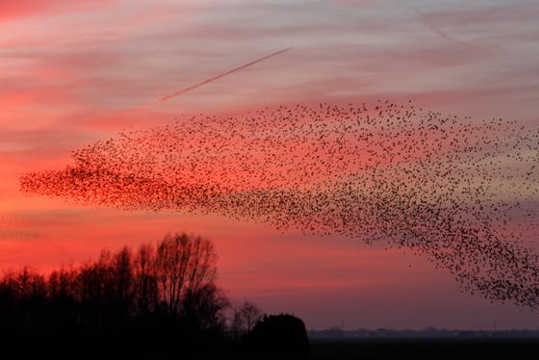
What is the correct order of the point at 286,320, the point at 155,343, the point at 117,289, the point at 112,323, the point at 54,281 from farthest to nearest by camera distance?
the point at 54,281
the point at 117,289
the point at 112,323
the point at 286,320
the point at 155,343

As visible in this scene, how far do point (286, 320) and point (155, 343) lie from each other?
599 inches

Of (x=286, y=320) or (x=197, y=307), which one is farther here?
(x=197, y=307)

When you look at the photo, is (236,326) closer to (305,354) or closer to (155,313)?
(155,313)

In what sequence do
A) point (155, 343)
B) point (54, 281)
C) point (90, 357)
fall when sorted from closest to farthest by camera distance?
point (90, 357) → point (155, 343) → point (54, 281)

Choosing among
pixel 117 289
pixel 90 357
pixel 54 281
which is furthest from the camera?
pixel 54 281

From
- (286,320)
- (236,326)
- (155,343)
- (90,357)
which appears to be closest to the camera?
(90,357)

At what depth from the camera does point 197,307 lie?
126562 mm

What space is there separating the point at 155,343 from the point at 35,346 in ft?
38.2

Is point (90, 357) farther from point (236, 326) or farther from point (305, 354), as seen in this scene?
point (236, 326)

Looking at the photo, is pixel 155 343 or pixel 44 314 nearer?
pixel 155 343

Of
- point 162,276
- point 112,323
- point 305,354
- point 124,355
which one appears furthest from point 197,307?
point 124,355

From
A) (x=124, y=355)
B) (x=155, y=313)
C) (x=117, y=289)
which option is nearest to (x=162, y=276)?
(x=117, y=289)

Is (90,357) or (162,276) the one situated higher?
(162,276)

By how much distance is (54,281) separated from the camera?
140 m
